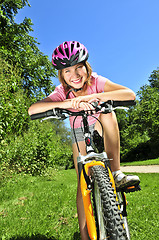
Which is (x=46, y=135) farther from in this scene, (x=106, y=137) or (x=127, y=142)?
(x=127, y=142)

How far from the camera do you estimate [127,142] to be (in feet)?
92.0

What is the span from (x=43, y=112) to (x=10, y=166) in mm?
7552

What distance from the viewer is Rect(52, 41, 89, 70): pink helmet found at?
7.55 feet

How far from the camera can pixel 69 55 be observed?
2.29m

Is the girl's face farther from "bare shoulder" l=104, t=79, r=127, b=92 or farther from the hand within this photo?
the hand

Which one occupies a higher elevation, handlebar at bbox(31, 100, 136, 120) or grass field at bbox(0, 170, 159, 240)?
handlebar at bbox(31, 100, 136, 120)

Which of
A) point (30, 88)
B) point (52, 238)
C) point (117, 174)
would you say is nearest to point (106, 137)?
point (117, 174)

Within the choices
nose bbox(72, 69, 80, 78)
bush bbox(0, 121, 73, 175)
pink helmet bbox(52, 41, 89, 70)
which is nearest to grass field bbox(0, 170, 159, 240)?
nose bbox(72, 69, 80, 78)

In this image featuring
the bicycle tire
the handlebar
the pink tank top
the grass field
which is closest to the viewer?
the bicycle tire

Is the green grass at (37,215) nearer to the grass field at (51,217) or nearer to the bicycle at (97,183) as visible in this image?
the grass field at (51,217)

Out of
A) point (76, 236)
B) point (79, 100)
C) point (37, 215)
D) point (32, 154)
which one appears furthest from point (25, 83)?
point (79, 100)

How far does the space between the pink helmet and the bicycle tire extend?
115cm

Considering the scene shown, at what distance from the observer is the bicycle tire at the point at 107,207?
5.14 ft

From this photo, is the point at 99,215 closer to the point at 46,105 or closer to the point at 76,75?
the point at 46,105
